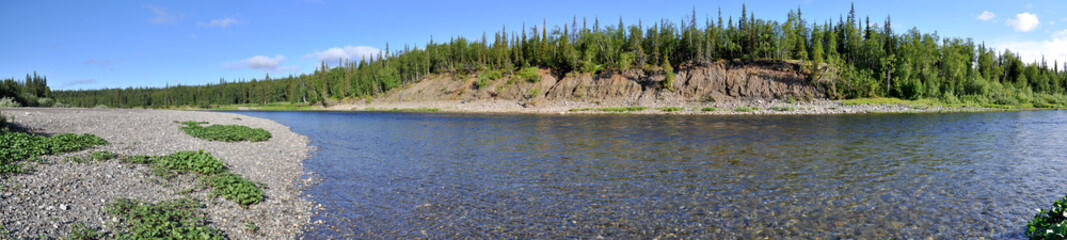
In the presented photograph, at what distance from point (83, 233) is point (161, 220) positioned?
3.90 feet

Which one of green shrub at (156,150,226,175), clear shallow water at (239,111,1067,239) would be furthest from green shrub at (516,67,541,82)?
green shrub at (156,150,226,175)

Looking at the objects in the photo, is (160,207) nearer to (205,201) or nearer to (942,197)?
A: (205,201)

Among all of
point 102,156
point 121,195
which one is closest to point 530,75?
point 102,156

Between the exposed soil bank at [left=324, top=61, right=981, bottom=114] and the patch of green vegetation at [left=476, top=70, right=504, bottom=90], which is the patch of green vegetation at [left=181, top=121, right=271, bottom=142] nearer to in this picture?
the exposed soil bank at [left=324, top=61, right=981, bottom=114]

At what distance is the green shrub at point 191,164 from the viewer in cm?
1463

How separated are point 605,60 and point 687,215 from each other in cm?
11419

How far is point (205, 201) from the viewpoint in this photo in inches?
457

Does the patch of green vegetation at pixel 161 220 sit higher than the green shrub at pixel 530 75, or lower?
lower

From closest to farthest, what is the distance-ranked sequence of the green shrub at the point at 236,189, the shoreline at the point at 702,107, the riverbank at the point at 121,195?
the riverbank at the point at 121,195, the green shrub at the point at 236,189, the shoreline at the point at 702,107

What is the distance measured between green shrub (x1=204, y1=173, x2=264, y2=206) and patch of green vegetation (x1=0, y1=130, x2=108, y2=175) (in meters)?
4.83

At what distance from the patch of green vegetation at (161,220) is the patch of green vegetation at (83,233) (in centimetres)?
24

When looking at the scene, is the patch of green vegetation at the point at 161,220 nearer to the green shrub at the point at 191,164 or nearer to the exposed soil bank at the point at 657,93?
the green shrub at the point at 191,164

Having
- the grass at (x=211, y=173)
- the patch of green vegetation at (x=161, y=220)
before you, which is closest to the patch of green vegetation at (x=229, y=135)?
the grass at (x=211, y=173)

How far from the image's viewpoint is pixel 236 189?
12.3 meters
